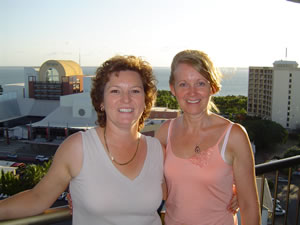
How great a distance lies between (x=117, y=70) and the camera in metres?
1.48

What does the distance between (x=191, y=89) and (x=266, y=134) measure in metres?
21.0

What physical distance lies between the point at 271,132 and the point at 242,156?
833 inches

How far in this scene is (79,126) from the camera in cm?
2261

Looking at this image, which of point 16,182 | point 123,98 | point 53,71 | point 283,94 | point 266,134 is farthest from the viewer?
point 53,71

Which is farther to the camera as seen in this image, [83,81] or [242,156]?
[83,81]

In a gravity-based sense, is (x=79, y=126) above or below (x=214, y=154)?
below

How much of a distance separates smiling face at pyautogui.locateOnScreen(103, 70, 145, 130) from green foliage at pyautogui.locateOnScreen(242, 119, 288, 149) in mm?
20399

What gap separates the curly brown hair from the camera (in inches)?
58.5

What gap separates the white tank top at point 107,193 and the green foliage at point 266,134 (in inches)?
803

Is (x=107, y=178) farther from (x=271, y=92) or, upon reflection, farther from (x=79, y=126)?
(x=271, y=92)

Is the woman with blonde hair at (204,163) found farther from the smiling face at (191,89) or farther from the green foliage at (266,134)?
the green foliage at (266,134)

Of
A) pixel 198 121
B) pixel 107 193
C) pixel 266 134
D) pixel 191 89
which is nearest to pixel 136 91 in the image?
pixel 191 89

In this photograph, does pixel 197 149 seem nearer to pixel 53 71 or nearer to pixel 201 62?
pixel 201 62

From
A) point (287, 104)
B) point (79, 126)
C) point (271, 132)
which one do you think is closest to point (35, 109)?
point (79, 126)
